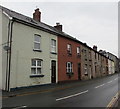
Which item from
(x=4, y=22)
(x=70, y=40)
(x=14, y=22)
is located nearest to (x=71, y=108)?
(x=14, y=22)

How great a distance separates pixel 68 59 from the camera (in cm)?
2375

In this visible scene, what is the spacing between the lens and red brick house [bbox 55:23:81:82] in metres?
21.8

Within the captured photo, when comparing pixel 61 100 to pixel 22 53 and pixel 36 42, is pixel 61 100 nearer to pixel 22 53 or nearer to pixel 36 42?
pixel 22 53

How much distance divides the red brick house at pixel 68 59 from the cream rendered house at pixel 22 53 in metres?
2.88

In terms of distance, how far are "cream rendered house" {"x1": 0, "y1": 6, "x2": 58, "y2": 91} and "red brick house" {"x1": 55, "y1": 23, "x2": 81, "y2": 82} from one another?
113 inches

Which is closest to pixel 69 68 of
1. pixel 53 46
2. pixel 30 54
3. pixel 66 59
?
pixel 66 59

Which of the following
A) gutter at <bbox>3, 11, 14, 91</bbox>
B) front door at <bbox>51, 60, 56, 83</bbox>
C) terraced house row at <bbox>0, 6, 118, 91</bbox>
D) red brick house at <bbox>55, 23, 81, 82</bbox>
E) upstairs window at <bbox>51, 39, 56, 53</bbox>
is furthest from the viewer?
red brick house at <bbox>55, 23, 81, 82</bbox>

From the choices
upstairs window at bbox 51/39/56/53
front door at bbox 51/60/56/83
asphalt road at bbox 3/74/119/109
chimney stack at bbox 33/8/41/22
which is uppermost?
chimney stack at bbox 33/8/41/22

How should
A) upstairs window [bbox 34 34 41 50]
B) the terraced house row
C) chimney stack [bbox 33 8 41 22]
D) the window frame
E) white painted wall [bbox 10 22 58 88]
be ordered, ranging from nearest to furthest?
the terraced house row, white painted wall [bbox 10 22 58 88], upstairs window [bbox 34 34 41 50], the window frame, chimney stack [bbox 33 8 41 22]

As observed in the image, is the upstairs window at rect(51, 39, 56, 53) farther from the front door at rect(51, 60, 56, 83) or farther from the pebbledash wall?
the front door at rect(51, 60, 56, 83)

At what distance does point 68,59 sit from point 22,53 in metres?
9.80

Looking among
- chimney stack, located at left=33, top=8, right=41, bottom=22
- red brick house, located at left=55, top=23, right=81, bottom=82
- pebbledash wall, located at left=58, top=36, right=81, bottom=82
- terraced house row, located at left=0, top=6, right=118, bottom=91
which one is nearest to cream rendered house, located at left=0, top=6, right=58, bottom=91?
terraced house row, located at left=0, top=6, right=118, bottom=91

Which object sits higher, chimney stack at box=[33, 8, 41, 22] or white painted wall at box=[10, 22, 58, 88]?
chimney stack at box=[33, 8, 41, 22]

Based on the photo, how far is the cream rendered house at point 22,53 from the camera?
46.4 ft
